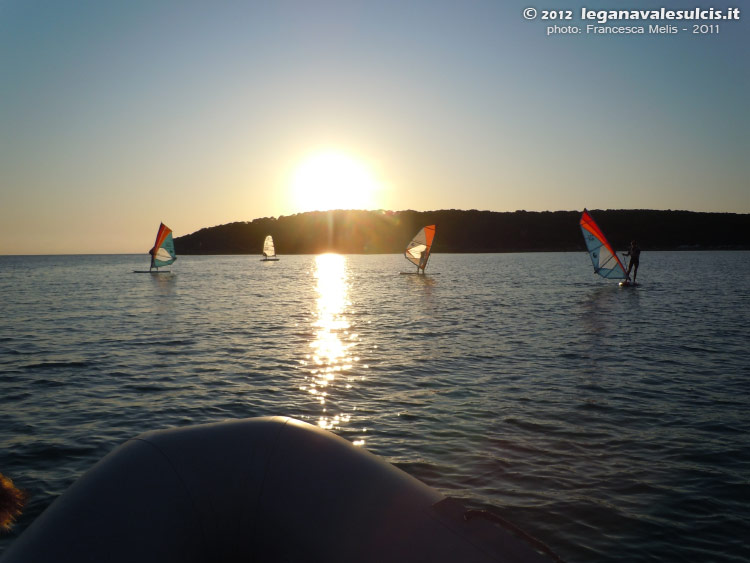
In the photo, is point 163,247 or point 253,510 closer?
point 253,510

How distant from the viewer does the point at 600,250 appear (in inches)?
1576

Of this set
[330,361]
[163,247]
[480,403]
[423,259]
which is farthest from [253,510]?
[163,247]

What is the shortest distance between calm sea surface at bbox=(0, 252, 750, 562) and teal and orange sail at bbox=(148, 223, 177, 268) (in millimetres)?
40732

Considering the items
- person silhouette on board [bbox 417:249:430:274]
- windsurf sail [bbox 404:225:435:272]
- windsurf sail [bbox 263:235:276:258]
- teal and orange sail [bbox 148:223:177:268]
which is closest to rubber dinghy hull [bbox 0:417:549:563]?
windsurf sail [bbox 404:225:435:272]

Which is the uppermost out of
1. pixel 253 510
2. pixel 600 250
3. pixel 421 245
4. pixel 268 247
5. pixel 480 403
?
pixel 268 247

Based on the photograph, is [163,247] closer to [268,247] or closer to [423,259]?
[423,259]

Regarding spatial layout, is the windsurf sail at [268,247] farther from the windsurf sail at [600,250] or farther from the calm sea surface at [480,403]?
the calm sea surface at [480,403]

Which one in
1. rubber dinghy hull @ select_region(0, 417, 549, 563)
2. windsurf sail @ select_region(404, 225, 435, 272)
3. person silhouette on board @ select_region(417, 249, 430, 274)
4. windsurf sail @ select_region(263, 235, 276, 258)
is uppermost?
windsurf sail @ select_region(263, 235, 276, 258)

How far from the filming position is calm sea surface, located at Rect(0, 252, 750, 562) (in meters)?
6.12

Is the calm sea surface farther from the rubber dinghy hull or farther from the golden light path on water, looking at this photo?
the rubber dinghy hull

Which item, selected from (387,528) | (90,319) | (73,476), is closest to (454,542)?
(387,528)


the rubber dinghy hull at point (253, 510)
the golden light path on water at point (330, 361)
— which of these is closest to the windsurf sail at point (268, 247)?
the golden light path on water at point (330, 361)

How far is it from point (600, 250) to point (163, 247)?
4928 cm

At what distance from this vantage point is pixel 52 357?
15500mm
